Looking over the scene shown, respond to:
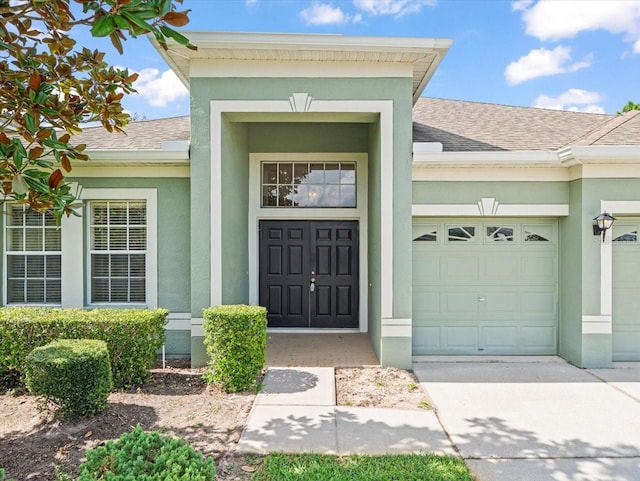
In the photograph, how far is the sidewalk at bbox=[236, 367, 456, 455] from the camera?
3939 mm

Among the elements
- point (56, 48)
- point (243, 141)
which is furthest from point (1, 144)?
point (243, 141)

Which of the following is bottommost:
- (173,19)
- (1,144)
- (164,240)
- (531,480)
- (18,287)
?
(531,480)

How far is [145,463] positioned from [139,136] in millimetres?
6478

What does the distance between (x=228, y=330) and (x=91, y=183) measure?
3.57 m

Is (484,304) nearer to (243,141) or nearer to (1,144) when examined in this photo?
(243,141)

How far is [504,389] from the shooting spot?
215 inches

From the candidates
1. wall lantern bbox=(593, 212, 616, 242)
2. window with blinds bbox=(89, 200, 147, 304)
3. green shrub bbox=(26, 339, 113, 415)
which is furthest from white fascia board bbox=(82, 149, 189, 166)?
wall lantern bbox=(593, 212, 616, 242)

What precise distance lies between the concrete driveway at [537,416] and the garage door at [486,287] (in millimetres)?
356

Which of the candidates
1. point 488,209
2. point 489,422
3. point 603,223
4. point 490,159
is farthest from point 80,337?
point 603,223

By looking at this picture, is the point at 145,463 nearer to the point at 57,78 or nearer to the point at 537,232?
the point at 57,78

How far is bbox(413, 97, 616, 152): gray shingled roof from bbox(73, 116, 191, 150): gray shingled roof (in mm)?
4503

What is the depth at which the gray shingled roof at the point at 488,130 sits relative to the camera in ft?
22.9

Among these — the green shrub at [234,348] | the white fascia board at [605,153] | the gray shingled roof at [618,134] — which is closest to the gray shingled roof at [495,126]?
the gray shingled roof at [618,134]

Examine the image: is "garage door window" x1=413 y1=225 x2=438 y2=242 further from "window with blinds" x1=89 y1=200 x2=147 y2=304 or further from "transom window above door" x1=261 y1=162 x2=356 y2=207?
"window with blinds" x1=89 y1=200 x2=147 y2=304
